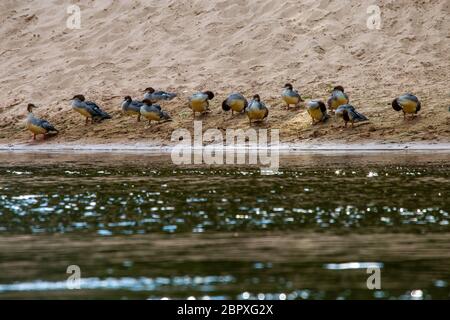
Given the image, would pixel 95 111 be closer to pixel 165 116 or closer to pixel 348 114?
pixel 165 116

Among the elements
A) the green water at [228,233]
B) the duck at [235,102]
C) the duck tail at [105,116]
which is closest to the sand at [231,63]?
the duck tail at [105,116]

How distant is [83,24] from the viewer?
1527 inches

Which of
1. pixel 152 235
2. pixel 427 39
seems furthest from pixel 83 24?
pixel 152 235

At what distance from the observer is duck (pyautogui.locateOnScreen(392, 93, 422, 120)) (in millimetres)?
25781

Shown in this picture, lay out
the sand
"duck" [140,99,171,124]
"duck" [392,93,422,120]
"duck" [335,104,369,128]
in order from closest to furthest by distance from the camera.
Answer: "duck" [392,93,422,120]
"duck" [335,104,369,128]
the sand
"duck" [140,99,171,124]

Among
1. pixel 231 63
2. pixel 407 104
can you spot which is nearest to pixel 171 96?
pixel 231 63

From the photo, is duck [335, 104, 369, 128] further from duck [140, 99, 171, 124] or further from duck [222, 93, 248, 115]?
duck [140, 99, 171, 124]

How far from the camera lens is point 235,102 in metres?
27.9

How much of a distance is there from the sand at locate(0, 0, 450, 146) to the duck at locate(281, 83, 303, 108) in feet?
0.94

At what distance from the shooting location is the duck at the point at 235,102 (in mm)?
27797

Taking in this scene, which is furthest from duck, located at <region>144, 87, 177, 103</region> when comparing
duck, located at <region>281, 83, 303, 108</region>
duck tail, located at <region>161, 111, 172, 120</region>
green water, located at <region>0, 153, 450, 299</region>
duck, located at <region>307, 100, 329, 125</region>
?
green water, located at <region>0, 153, 450, 299</region>
